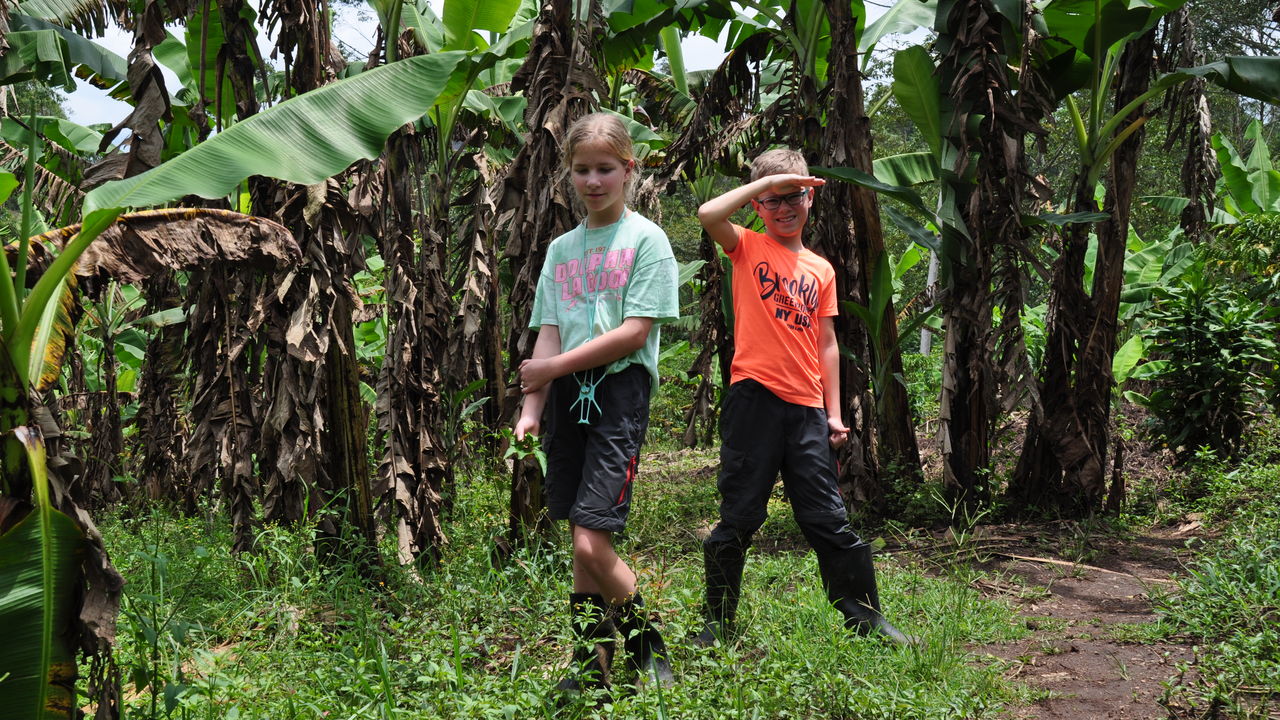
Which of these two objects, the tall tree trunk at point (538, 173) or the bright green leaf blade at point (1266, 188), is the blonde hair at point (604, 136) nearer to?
the tall tree trunk at point (538, 173)

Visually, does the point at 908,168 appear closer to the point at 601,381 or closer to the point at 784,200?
the point at 784,200

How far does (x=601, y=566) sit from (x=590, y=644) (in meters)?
0.22

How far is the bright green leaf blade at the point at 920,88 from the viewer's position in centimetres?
558

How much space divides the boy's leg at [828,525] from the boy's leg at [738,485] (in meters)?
0.08

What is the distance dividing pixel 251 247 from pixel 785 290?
6.07 ft

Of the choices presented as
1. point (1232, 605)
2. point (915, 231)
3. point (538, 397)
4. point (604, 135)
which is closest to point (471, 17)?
point (915, 231)

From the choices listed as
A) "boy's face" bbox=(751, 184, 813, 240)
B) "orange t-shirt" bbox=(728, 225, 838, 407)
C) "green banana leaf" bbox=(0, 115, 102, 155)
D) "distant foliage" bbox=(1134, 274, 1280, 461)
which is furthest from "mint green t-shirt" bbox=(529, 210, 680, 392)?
"green banana leaf" bbox=(0, 115, 102, 155)

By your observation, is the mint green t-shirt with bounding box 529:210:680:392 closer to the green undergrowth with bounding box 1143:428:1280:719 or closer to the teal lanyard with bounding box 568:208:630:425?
the teal lanyard with bounding box 568:208:630:425

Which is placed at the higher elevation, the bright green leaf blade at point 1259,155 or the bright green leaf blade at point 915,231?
the bright green leaf blade at point 1259,155

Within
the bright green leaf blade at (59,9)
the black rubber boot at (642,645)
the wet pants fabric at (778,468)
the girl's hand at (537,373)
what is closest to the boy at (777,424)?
the wet pants fabric at (778,468)

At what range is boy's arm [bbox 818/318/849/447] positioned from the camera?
3.39 m

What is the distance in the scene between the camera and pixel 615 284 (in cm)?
287

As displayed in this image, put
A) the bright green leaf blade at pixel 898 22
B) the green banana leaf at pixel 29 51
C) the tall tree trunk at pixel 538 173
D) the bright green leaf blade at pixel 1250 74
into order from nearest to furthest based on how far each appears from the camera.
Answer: the tall tree trunk at pixel 538 173
the bright green leaf blade at pixel 1250 74
the green banana leaf at pixel 29 51
the bright green leaf blade at pixel 898 22

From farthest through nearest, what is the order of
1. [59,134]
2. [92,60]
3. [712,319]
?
1. [59,134]
2. [92,60]
3. [712,319]
